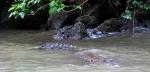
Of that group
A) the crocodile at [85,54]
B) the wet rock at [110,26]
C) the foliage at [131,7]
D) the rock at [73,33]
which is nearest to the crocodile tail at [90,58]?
the crocodile at [85,54]

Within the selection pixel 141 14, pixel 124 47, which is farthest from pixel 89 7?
pixel 124 47

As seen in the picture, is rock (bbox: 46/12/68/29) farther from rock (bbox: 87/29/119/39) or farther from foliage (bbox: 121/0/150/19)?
foliage (bbox: 121/0/150/19)

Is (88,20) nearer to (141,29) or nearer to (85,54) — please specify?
(141,29)

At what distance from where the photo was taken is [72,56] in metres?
7.16

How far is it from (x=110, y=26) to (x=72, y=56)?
4.01 m

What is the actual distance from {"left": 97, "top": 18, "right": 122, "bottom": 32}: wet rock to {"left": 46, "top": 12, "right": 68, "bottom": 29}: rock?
1831 millimetres

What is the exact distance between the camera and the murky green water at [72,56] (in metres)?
6.03

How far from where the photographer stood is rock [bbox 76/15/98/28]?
11656 millimetres

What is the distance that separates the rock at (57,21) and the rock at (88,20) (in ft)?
2.72

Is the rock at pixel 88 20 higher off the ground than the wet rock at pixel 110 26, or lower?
higher

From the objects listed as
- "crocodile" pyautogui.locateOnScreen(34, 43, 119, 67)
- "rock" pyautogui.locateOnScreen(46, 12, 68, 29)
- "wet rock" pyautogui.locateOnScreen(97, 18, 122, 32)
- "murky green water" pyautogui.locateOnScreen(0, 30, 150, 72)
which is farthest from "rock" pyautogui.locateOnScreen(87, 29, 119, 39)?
"crocodile" pyautogui.locateOnScreen(34, 43, 119, 67)

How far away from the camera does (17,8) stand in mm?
7723

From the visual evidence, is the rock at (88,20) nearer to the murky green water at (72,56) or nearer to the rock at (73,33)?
the rock at (73,33)

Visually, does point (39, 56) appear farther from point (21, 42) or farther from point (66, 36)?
point (66, 36)
